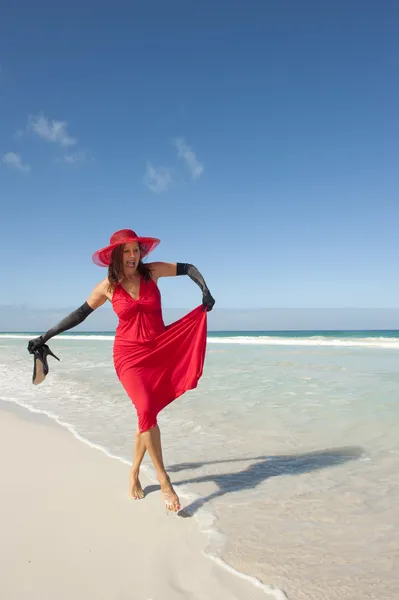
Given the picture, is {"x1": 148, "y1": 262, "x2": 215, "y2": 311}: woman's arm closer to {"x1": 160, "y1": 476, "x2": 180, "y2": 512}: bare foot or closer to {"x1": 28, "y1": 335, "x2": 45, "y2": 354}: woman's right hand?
{"x1": 28, "y1": 335, "x2": 45, "y2": 354}: woman's right hand

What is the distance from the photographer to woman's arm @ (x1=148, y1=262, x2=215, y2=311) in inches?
156

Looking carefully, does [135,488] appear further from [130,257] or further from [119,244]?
[119,244]

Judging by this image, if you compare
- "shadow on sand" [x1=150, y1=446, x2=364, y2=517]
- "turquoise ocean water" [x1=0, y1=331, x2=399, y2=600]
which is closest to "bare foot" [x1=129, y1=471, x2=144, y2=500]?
"shadow on sand" [x1=150, y1=446, x2=364, y2=517]

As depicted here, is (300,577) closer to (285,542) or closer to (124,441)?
(285,542)

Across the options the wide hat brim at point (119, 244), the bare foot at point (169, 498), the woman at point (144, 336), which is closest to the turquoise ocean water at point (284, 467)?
the bare foot at point (169, 498)

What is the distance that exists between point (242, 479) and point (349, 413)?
328cm

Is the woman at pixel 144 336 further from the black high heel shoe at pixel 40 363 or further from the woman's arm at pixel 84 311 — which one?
the black high heel shoe at pixel 40 363

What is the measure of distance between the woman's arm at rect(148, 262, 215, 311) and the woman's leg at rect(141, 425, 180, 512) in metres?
1.10

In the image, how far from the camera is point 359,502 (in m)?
3.72

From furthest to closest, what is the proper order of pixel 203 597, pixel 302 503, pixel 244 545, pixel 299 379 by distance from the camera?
pixel 299 379
pixel 302 503
pixel 244 545
pixel 203 597

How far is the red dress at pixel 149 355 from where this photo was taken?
3.77 metres

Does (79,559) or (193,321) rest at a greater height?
(193,321)

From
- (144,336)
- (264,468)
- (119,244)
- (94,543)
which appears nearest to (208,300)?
(144,336)

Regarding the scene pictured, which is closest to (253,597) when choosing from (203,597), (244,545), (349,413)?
(203,597)
